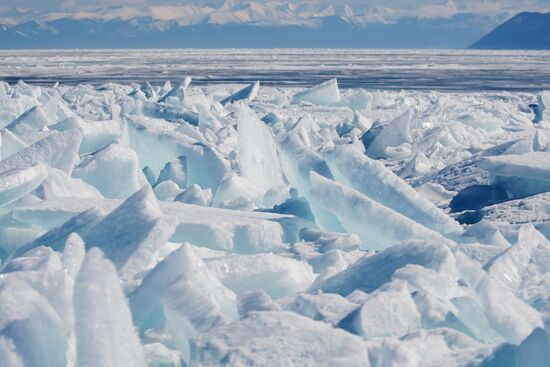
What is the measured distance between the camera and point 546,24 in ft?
454

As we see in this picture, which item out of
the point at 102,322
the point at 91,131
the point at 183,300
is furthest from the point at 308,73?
the point at 102,322

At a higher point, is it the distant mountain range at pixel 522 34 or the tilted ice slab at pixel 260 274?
the tilted ice slab at pixel 260 274

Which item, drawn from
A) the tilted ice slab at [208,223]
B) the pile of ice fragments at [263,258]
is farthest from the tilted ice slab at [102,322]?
the tilted ice slab at [208,223]

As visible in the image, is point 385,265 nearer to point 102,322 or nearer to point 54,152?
point 102,322

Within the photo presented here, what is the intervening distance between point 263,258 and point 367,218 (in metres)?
0.68

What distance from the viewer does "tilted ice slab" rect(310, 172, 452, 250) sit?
8.02 feet

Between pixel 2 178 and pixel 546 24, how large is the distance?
486ft

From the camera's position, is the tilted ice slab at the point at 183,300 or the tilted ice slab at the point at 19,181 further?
the tilted ice slab at the point at 19,181

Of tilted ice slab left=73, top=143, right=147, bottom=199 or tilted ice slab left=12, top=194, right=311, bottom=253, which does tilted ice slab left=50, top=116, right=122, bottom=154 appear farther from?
tilted ice slab left=12, top=194, right=311, bottom=253

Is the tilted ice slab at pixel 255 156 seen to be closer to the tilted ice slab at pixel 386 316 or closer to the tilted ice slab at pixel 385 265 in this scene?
the tilted ice slab at pixel 385 265

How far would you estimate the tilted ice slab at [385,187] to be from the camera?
2740mm

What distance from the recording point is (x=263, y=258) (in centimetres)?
193

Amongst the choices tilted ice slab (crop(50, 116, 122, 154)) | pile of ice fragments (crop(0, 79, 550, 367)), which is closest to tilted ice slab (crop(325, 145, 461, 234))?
pile of ice fragments (crop(0, 79, 550, 367))

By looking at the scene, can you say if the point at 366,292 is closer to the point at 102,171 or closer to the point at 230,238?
the point at 230,238
